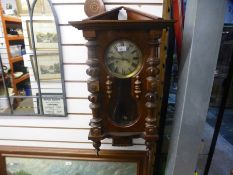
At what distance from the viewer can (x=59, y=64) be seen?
4.08ft

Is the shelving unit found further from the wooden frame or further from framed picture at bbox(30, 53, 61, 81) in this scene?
the wooden frame

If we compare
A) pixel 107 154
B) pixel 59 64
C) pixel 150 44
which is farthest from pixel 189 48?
pixel 107 154

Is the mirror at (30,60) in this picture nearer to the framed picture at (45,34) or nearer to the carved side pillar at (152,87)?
the framed picture at (45,34)

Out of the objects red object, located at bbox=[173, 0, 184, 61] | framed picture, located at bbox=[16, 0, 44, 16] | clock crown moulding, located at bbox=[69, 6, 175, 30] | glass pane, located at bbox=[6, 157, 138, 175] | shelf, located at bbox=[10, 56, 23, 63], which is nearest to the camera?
clock crown moulding, located at bbox=[69, 6, 175, 30]

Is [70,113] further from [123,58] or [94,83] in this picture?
[123,58]

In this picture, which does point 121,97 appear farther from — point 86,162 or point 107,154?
point 86,162

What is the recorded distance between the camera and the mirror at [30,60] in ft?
3.95

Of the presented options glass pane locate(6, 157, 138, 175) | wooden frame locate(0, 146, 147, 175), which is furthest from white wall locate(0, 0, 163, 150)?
glass pane locate(6, 157, 138, 175)

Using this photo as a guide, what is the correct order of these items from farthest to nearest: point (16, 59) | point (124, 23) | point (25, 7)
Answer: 1. point (16, 59)
2. point (25, 7)
3. point (124, 23)

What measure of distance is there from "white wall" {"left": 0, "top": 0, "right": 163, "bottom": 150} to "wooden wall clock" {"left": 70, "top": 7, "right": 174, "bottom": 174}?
0.84 feet

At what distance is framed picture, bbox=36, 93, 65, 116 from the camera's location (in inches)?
51.5

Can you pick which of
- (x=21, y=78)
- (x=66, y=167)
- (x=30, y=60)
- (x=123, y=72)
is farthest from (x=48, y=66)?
(x=66, y=167)

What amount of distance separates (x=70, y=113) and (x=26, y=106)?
1.14ft

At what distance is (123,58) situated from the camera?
98 cm
